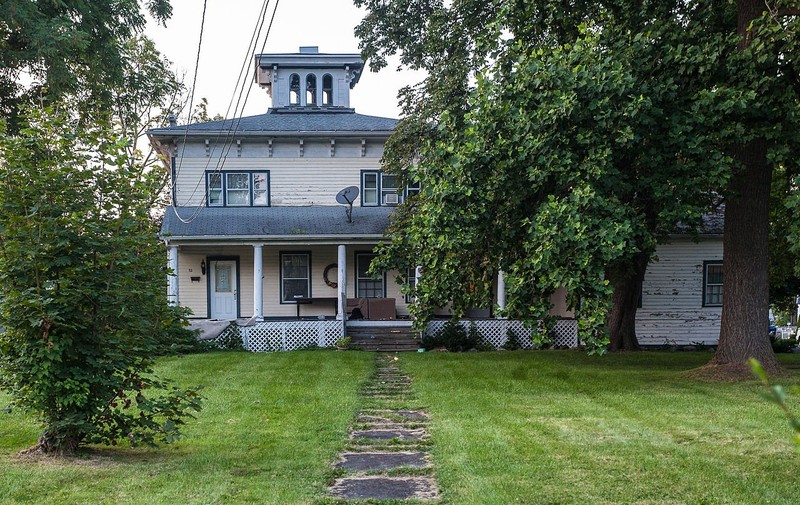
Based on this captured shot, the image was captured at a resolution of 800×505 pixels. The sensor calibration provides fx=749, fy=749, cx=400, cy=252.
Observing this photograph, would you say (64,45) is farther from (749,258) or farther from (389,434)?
(749,258)

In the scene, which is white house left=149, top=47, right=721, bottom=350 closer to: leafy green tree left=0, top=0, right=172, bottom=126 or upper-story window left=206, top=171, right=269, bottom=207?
upper-story window left=206, top=171, right=269, bottom=207

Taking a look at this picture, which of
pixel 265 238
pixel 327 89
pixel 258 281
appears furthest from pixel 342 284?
pixel 327 89

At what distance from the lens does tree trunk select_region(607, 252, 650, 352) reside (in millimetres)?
19334

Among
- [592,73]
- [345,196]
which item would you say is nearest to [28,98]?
[345,196]

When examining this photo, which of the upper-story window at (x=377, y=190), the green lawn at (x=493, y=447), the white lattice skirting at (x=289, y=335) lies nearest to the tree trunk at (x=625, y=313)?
the green lawn at (x=493, y=447)

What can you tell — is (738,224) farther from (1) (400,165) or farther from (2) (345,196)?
(2) (345,196)

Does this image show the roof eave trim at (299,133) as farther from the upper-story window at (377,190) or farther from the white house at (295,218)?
the upper-story window at (377,190)

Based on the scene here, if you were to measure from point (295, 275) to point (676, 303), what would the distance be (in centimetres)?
1189

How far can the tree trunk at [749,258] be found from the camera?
1293 centimetres

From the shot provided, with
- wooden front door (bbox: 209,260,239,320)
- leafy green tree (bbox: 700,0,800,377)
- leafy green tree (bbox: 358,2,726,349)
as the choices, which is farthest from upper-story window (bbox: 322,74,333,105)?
leafy green tree (bbox: 700,0,800,377)

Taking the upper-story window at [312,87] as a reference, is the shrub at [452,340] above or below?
below

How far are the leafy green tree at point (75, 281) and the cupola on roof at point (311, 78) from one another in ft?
65.6

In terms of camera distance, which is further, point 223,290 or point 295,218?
point 223,290

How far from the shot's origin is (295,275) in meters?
23.5
